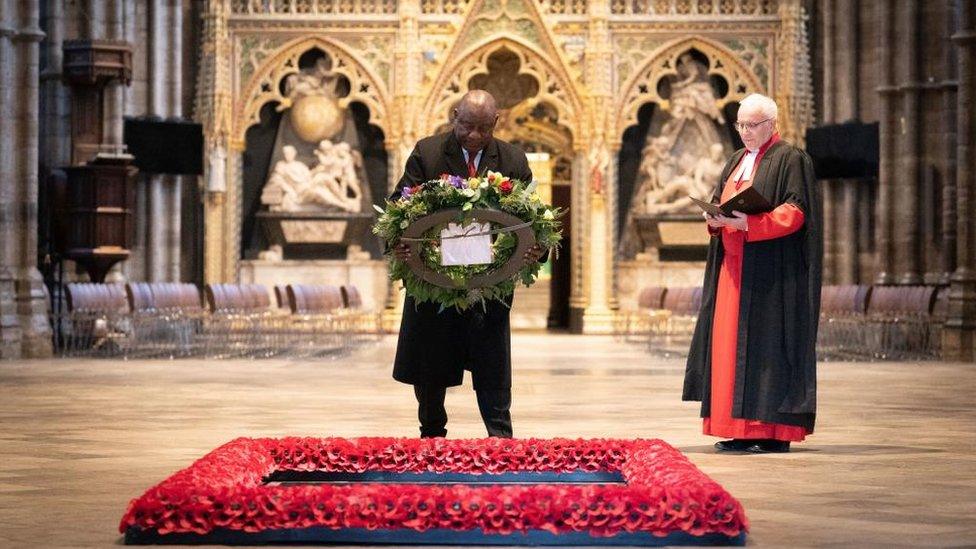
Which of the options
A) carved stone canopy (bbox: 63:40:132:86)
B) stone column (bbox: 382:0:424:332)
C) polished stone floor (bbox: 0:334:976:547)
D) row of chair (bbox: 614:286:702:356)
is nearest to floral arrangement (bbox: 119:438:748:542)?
polished stone floor (bbox: 0:334:976:547)

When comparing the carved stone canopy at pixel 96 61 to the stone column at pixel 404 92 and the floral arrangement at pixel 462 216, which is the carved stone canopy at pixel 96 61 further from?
the floral arrangement at pixel 462 216

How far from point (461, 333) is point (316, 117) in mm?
19707

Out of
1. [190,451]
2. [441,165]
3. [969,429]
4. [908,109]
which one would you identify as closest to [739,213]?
[441,165]

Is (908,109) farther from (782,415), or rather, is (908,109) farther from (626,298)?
(782,415)

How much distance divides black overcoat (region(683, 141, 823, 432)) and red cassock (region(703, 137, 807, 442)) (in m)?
0.05

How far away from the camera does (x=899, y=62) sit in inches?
866

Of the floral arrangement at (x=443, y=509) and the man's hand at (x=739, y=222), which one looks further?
the man's hand at (x=739, y=222)

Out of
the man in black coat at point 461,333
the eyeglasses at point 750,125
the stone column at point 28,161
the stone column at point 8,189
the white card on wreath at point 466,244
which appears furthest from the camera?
the stone column at point 28,161

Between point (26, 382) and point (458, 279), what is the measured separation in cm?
798

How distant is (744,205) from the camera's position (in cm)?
815

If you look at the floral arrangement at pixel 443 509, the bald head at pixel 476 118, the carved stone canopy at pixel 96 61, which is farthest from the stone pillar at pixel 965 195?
the floral arrangement at pixel 443 509

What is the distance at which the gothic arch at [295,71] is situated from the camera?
2655cm

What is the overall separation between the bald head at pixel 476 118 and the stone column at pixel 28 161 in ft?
39.9

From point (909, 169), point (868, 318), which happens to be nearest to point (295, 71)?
point (909, 169)
